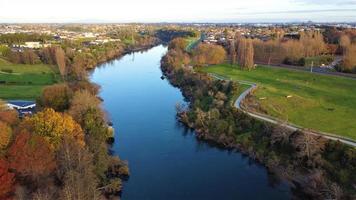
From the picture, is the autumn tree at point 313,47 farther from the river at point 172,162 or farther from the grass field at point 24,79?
the grass field at point 24,79

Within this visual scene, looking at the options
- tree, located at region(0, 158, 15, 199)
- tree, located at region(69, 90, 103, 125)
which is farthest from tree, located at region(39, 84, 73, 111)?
tree, located at region(0, 158, 15, 199)

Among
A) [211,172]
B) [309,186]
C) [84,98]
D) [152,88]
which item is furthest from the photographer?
[152,88]

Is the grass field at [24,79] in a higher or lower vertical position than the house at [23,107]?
lower

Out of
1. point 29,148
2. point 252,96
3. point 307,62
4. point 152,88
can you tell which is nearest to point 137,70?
point 152,88

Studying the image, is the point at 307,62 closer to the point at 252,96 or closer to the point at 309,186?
the point at 252,96

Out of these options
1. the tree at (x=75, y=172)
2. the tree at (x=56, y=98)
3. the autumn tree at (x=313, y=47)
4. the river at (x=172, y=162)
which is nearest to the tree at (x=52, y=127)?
the tree at (x=75, y=172)

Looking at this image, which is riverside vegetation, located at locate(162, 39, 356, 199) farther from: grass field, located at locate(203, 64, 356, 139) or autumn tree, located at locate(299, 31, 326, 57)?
autumn tree, located at locate(299, 31, 326, 57)

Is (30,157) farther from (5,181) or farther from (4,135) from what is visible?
(4,135)
